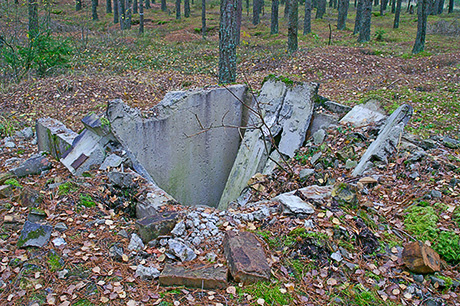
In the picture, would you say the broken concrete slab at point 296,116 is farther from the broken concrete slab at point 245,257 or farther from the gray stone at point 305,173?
the broken concrete slab at point 245,257

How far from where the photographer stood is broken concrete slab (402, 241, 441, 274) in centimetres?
273

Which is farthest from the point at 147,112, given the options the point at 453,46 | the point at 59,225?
the point at 453,46

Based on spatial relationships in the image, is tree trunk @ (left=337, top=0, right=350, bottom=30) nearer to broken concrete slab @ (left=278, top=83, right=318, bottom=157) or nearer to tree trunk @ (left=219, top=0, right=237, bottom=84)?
tree trunk @ (left=219, top=0, right=237, bottom=84)

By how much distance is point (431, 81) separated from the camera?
28.9 ft

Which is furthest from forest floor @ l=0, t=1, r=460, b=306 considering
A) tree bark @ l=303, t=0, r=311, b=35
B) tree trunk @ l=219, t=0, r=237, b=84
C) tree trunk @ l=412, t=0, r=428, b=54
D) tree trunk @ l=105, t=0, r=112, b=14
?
tree trunk @ l=105, t=0, r=112, b=14

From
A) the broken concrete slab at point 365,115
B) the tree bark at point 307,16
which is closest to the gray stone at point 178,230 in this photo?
the broken concrete slab at point 365,115

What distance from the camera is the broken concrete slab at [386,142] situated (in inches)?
177

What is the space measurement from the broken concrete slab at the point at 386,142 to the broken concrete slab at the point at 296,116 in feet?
3.96

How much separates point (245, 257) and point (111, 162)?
2.48m

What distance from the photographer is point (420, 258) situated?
2.73 meters

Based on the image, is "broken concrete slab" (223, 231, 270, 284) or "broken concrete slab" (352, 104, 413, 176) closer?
"broken concrete slab" (223, 231, 270, 284)

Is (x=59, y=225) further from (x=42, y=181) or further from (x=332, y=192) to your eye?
(x=332, y=192)

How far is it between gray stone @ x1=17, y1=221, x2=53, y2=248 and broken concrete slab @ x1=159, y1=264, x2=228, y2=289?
1180 millimetres

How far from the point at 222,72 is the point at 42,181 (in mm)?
4459
